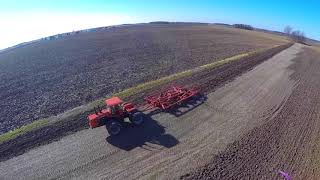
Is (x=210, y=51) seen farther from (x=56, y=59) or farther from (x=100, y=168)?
(x=100, y=168)

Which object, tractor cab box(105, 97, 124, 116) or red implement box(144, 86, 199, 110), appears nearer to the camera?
tractor cab box(105, 97, 124, 116)

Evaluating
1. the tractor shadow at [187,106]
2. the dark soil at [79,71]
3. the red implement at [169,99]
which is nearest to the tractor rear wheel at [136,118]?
the tractor shadow at [187,106]

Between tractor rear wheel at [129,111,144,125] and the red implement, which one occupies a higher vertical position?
the red implement

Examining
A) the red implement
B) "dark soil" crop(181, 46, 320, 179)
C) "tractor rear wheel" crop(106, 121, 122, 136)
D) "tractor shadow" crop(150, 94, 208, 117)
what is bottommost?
"dark soil" crop(181, 46, 320, 179)

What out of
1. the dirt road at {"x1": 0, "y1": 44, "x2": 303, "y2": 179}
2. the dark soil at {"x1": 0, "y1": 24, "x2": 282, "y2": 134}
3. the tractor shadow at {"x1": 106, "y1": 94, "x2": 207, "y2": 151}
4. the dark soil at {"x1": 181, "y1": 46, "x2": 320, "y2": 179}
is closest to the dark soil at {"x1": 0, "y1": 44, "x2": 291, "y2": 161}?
the dirt road at {"x1": 0, "y1": 44, "x2": 303, "y2": 179}

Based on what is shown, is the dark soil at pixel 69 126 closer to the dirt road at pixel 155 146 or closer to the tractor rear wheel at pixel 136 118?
the dirt road at pixel 155 146

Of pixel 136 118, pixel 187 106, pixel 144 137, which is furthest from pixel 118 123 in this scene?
pixel 187 106

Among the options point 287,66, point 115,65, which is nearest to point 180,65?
point 115,65

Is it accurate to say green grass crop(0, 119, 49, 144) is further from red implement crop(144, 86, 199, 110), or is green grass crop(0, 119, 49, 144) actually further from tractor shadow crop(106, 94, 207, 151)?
red implement crop(144, 86, 199, 110)
